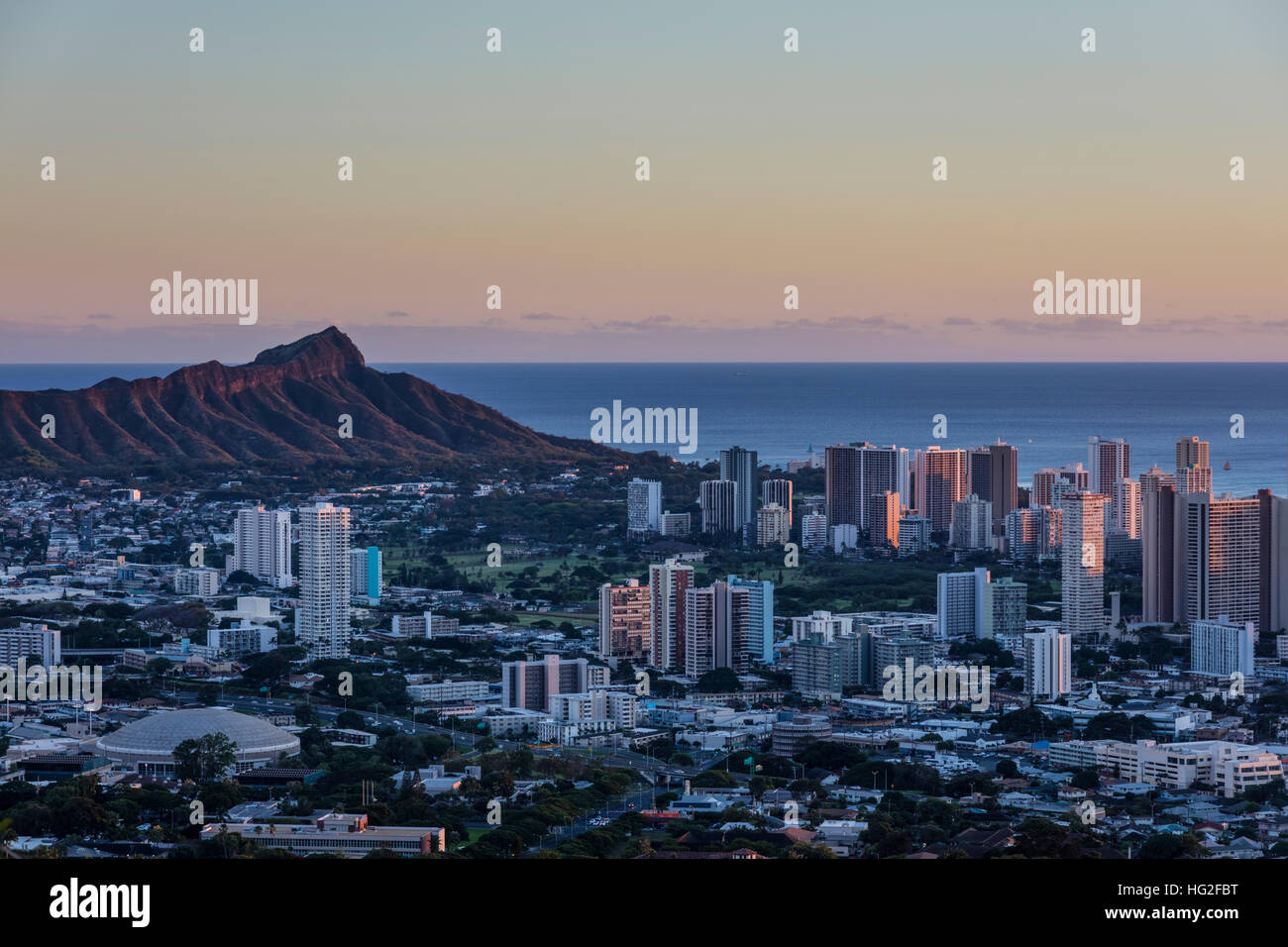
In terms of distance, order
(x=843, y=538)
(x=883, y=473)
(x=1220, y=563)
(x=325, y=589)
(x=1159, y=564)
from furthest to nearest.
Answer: (x=883, y=473) → (x=843, y=538) → (x=1159, y=564) → (x=1220, y=563) → (x=325, y=589)

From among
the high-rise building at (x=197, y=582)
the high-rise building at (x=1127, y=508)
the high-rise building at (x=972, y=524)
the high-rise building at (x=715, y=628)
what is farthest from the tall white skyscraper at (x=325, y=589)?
the high-rise building at (x=1127, y=508)

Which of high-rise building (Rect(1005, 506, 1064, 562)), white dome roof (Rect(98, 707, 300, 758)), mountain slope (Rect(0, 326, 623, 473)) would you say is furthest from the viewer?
mountain slope (Rect(0, 326, 623, 473))

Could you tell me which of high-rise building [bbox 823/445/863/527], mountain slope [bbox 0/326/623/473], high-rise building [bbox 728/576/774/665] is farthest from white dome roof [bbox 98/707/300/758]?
mountain slope [bbox 0/326/623/473]

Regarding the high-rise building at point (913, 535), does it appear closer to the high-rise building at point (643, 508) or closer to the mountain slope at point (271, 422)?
the high-rise building at point (643, 508)

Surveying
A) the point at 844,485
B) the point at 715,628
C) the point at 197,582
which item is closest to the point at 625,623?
the point at 715,628

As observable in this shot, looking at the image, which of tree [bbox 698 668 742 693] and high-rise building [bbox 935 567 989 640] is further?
high-rise building [bbox 935 567 989 640]

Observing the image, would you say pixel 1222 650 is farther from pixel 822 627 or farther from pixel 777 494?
pixel 777 494

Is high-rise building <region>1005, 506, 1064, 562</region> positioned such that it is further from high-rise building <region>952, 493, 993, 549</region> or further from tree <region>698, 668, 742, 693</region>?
tree <region>698, 668, 742, 693</region>
